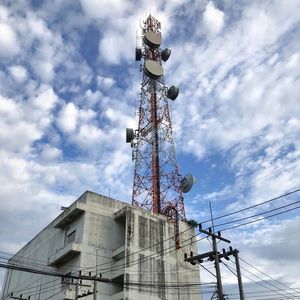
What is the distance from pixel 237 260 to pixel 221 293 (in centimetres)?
312

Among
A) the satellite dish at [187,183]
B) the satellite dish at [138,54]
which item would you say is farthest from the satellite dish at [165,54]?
the satellite dish at [187,183]

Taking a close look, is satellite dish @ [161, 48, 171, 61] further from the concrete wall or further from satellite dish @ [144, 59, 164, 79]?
the concrete wall

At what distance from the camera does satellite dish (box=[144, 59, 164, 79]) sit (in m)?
54.3

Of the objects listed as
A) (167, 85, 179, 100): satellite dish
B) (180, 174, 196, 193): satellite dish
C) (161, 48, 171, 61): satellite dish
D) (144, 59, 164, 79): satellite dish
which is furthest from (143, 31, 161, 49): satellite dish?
(180, 174, 196, 193): satellite dish

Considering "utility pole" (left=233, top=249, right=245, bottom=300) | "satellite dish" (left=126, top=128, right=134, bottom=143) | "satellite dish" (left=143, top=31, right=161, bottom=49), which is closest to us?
"utility pole" (left=233, top=249, right=245, bottom=300)

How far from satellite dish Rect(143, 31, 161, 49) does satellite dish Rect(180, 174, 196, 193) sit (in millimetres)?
22601

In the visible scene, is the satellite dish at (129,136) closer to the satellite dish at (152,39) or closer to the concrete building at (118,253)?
the concrete building at (118,253)

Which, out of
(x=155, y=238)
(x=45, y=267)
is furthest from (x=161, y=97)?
(x=45, y=267)

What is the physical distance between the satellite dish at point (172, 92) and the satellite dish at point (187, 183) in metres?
13.6

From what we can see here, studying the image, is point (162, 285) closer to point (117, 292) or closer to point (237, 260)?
point (117, 292)

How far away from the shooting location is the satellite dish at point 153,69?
54312mm

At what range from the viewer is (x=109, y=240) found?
4391 centimetres

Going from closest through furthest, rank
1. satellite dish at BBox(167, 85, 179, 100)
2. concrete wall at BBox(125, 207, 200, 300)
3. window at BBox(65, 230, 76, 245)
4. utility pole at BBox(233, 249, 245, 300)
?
1. utility pole at BBox(233, 249, 245, 300)
2. concrete wall at BBox(125, 207, 200, 300)
3. window at BBox(65, 230, 76, 245)
4. satellite dish at BBox(167, 85, 179, 100)

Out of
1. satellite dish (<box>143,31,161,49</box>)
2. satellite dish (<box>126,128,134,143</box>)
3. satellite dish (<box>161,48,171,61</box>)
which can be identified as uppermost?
satellite dish (<box>143,31,161,49</box>)
